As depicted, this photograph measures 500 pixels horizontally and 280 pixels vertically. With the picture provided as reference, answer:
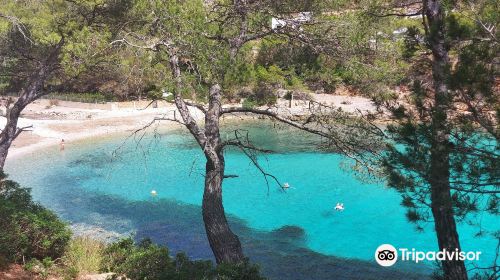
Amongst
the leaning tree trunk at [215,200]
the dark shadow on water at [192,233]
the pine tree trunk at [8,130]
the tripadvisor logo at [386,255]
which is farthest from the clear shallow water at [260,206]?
the pine tree trunk at [8,130]

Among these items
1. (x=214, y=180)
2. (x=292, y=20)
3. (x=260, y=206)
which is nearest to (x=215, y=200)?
(x=214, y=180)

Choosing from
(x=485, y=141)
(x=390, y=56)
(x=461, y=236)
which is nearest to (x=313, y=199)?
(x=461, y=236)

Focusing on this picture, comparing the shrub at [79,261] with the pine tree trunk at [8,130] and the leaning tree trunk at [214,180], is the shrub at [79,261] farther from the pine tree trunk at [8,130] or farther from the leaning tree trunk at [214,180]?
the pine tree trunk at [8,130]

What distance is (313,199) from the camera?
1702cm

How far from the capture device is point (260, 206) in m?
16.6

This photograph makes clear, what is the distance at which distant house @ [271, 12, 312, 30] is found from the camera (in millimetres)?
8273

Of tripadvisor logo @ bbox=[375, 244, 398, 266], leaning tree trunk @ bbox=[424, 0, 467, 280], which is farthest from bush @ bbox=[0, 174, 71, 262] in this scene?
tripadvisor logo @ bbox=[375, 244, 398, 266]

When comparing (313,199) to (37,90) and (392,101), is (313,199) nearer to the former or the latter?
(37,90)

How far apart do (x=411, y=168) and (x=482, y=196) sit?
82cm

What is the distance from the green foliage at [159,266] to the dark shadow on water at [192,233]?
194 inches

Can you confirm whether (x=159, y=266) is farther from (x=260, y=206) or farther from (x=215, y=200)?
(x=260, y=206)

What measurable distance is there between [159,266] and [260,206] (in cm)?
1061

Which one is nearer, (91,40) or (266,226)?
(91,40)

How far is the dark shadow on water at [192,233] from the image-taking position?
11289 millimetres
